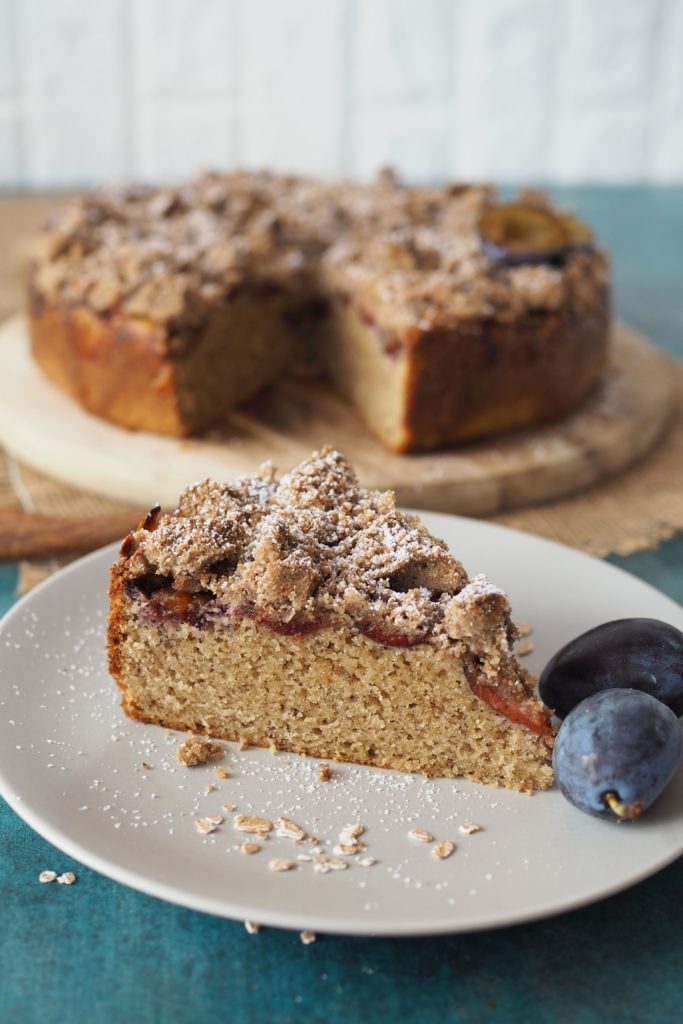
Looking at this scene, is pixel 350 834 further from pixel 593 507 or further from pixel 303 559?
pixel 593 507

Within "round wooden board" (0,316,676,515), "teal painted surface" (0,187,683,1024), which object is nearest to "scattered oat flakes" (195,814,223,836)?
"teal painted surface" (0,187,683,1024)

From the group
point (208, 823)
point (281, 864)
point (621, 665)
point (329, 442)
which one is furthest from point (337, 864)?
point (329, 442)

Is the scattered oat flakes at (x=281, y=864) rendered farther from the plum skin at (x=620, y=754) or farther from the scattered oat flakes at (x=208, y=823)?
the plum skin at (x=620, y=754)

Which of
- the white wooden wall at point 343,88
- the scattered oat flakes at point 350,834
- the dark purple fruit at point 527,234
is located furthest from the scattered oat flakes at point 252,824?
Answer: the white wooden wall at point 343,88

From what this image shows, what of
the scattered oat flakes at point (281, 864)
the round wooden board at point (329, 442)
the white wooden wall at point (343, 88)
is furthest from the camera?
the white wooden wall at point (343, 88)

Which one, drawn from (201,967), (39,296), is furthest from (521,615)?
(39,296)

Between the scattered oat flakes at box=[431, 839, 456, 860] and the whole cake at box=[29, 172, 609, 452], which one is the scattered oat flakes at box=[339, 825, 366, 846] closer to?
the scattered oat flakes at box=[431, 839, 456, 860]
